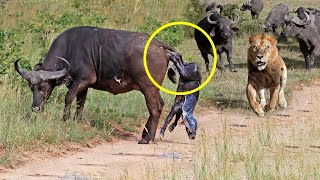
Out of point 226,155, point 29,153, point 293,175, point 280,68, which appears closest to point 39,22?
point 280,68

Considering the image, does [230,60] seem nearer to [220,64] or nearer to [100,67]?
[220,64]

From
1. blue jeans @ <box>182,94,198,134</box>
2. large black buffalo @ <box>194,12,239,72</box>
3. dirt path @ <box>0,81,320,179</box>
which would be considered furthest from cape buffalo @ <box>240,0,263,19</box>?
blue jeans @ <box>182,94,198,134</box>

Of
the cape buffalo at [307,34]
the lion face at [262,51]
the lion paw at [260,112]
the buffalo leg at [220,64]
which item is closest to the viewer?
the lion paw at [260,112]

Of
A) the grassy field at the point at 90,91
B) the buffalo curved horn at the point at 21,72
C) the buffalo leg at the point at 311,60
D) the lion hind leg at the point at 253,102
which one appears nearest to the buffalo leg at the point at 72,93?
the grassy field at the point at 90,91

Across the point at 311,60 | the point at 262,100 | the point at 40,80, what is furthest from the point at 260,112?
the point at 311,60

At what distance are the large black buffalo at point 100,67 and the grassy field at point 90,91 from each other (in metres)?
0.44

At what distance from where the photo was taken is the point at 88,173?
891 cm

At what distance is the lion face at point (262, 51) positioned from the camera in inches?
518

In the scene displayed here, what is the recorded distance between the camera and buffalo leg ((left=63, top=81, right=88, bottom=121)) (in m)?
11.5

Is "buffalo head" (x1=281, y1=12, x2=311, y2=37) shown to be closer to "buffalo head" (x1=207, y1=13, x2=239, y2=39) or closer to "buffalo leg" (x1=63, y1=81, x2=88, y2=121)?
"buffalo head" (x1=207, y1=13, x2=239, y2=39)

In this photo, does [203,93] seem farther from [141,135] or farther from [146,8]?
[146,8]

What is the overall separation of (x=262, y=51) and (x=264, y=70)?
376 mm

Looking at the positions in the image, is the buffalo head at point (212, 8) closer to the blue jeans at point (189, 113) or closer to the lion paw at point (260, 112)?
the lion paw at point (260, 112)

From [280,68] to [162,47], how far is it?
9.25ft
